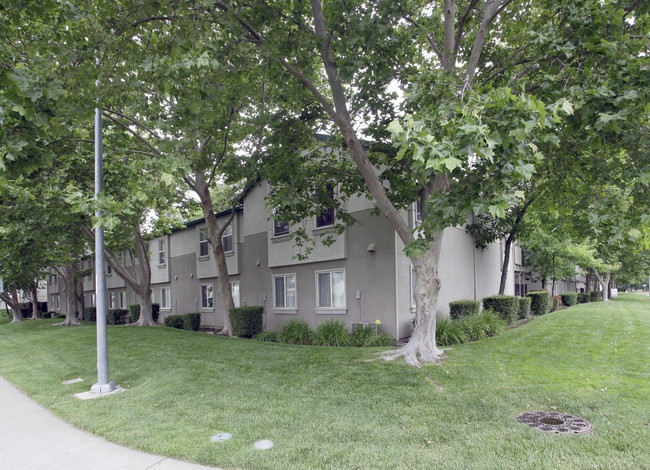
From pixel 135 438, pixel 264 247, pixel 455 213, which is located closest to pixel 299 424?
pixel 135 438

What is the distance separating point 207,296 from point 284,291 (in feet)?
22.0

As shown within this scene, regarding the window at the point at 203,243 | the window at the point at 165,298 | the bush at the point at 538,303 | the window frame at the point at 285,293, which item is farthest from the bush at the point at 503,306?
the window at the point at 165,298

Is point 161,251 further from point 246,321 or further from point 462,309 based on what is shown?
point 462,309

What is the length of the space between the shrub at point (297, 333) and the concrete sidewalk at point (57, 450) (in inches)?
297

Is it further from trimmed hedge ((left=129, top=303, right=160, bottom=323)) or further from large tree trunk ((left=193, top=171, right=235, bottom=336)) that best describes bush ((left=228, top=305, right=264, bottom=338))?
trimmed hedge ((left=129, top=303, right=160, bottom=323))

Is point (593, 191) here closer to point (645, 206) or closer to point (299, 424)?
point (645, 206)

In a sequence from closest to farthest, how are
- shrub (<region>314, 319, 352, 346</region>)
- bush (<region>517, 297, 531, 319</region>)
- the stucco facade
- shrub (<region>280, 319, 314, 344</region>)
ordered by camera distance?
shrub (<region>314, 319, 352, 346</region>), the stucco facade, shrub (<region>280, 319, 314, 344</region>), bush (<region>517, 297, 531, 319</region>)

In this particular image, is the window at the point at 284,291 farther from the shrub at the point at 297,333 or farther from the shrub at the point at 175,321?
the shrub at the point at 175,321

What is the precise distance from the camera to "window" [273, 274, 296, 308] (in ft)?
52.1

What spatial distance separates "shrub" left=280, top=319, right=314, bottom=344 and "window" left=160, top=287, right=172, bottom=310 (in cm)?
1328

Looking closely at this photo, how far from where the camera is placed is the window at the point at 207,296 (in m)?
20.8

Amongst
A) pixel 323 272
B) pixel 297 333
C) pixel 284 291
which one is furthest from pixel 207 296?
pixel 297 333

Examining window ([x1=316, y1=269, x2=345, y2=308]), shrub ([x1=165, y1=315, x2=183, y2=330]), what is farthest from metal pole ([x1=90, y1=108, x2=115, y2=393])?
shrub ([x1=165, y1=315, x2=183, y2=330])

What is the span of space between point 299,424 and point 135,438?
2095mm
